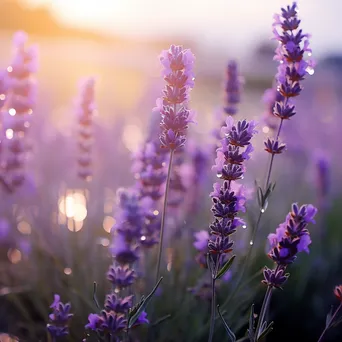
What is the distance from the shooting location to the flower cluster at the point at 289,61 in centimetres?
202

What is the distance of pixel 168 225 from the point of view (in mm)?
3576

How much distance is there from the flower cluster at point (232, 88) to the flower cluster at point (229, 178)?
3.17 ft

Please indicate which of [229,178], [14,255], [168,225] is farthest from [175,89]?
[14,255]

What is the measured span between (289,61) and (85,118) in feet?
3.63

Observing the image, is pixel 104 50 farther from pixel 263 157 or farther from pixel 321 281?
pixel 321 281

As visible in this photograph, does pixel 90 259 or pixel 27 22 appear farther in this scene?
pixel 27 22

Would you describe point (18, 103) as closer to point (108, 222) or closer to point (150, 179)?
point (150, 179)

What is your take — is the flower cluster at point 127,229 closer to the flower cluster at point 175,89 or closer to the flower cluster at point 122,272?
the flower cluster at point 122,272

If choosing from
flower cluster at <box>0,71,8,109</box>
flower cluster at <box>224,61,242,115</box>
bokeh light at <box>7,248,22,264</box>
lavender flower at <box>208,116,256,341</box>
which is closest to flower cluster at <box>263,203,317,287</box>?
lavender flower at <box>208,116,256,341</box>

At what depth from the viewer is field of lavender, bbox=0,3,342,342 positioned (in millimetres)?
1877

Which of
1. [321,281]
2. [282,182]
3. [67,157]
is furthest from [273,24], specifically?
[282,182]

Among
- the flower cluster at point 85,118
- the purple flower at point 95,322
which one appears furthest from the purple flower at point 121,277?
the flower cluster at point 85,118

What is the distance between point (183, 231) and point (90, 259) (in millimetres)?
655

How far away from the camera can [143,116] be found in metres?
7.18
